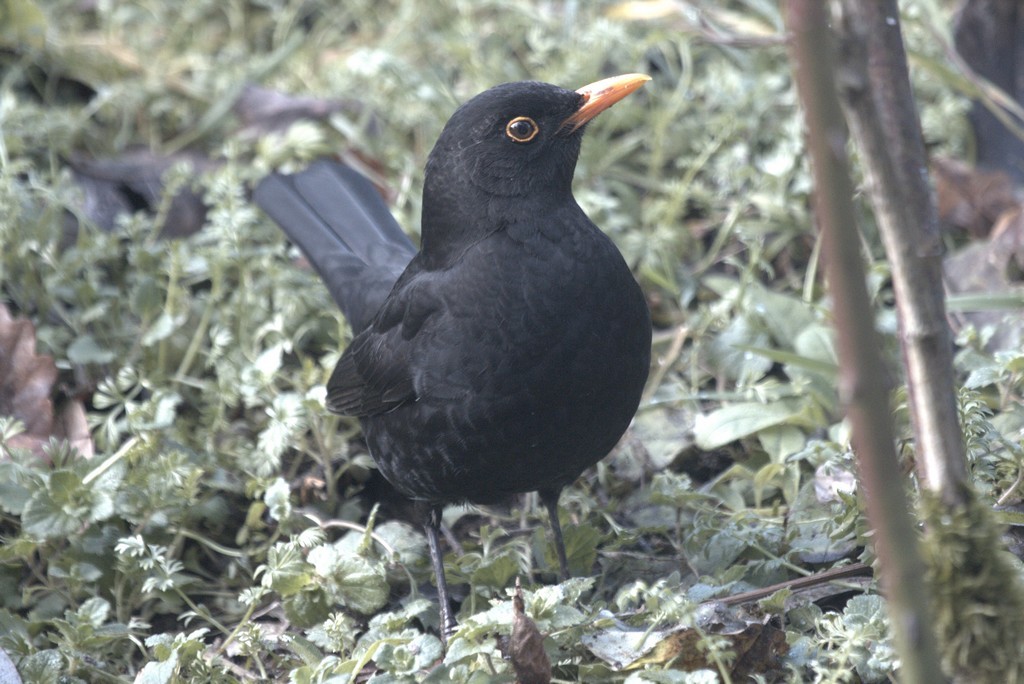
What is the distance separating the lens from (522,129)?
3584mm

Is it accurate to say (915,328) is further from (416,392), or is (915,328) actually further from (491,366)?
(416,392)

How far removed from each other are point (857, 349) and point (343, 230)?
3207mm

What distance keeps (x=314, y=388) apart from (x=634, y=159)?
7.56ft

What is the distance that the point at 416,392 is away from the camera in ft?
11.3

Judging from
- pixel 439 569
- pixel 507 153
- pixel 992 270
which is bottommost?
pixel 439 569

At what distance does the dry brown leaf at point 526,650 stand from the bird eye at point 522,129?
1456mm

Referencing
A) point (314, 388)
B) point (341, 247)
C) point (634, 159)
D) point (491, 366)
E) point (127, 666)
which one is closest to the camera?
point (491, 366)

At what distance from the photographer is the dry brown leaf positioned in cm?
276

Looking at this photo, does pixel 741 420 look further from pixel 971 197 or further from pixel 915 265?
pixel 915 265

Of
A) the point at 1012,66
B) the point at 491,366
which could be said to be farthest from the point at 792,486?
the point at 1012,66

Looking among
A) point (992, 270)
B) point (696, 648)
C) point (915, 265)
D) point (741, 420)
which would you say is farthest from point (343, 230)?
point (915, 265)

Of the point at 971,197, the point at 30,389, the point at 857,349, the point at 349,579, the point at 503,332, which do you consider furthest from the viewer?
the point at 971,197

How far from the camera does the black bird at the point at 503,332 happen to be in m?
3.22

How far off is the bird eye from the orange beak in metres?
0.11
